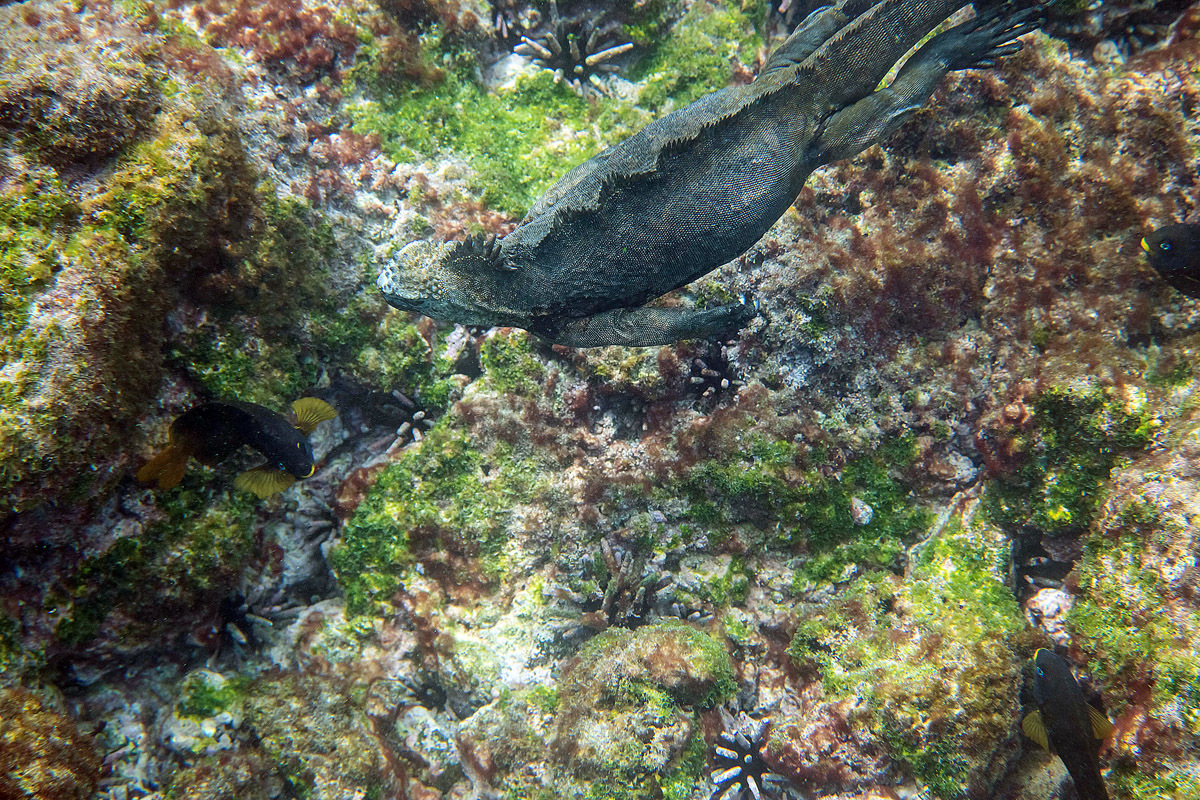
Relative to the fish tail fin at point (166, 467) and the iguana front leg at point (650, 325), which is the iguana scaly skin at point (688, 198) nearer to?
the iguana front leg at point (650, 325)

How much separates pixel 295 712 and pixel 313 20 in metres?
7.12

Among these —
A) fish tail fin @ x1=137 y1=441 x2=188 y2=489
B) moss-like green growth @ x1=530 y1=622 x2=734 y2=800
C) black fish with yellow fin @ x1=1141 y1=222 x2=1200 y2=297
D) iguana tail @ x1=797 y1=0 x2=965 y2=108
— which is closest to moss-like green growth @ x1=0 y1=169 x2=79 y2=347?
fish tail fin @ x1=137 y1=441 x2=188 y2=489

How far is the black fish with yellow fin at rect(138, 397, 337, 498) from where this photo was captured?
4066 mm

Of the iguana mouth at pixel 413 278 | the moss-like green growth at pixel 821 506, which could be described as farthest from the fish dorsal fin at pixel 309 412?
the moss-like green growth at pixel 821 506

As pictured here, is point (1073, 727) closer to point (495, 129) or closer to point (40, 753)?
point (40, 753)

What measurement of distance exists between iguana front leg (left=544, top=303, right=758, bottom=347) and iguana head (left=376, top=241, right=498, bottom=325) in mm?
815

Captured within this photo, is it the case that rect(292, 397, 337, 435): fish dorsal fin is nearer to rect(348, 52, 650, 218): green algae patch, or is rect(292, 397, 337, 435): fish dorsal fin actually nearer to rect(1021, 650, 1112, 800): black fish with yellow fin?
rect(348, 52, 650, 218): green algae patch

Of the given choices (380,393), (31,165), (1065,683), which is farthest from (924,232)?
(31,165)

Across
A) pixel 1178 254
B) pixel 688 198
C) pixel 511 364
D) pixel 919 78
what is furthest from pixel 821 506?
pixel 919 78

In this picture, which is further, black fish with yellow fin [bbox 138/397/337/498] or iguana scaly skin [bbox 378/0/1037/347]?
iguana scaly skin [bbox 378/0/1037/347]

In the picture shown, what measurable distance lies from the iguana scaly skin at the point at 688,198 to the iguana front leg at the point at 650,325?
1cm

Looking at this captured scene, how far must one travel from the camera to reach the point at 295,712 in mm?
4926

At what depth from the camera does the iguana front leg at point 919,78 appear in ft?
15.3

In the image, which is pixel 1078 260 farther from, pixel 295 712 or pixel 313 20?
pixel 295 712
